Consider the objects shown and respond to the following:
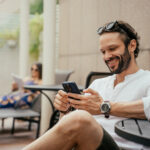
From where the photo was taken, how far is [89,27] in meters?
4.28

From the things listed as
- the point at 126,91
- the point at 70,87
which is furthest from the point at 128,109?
the point at 70,87

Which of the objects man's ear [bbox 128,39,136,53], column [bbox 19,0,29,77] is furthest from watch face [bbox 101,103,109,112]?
column [bbox 19,0,29,77]

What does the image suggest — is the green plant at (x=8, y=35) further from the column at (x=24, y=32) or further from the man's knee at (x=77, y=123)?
the man's knee at (x=77, y=123)

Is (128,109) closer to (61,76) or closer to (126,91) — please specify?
(126,91)

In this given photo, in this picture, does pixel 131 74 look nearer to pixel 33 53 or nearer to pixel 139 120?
pixel 139 120

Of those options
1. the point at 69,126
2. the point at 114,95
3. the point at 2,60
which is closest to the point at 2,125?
the point at 114,95

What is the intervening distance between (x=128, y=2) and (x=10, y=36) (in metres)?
7.87

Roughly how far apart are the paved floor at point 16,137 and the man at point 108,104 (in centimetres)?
219

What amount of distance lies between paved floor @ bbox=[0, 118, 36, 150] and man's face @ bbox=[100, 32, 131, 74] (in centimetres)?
228

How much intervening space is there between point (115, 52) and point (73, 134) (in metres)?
0.71

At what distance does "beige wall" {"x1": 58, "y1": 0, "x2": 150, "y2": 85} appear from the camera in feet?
9.02

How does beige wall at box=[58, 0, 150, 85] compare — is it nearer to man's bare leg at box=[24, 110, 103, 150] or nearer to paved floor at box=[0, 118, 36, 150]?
paved floor at box=[0, 118, 36, 150]

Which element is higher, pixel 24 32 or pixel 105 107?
pixel 24 32

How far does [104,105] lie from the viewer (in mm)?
1663
